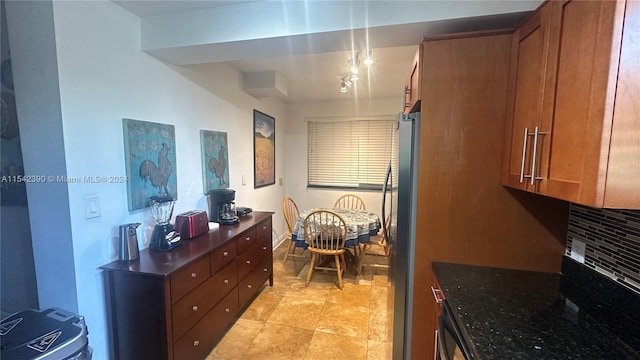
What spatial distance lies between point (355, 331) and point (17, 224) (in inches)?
93.0

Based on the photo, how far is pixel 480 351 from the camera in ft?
2.70

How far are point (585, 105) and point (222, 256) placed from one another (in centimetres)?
209

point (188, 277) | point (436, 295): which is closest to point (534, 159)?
point (436, 295)

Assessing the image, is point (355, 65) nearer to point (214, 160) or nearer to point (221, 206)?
point (214, 160)

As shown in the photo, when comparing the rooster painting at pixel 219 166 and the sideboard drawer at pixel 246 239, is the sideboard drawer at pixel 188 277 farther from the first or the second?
the rooster painting at pixel 219 166

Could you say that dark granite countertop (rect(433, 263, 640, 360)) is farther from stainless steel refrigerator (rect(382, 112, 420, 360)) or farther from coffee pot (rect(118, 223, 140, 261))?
coffee pot (rect(118, 223, 140, 261))

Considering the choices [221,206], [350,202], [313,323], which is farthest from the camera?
[350,202]

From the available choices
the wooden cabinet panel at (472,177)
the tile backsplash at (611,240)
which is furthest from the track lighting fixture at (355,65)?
the tile backsplash at (611,240)

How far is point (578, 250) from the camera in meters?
1.19

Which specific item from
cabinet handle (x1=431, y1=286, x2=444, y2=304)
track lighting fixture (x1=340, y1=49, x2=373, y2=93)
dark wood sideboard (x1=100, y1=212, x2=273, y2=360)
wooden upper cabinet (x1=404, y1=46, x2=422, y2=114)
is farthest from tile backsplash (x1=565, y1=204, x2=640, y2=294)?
dark wood sideboard (x1=100, y1=212, x2=273, y2=360)

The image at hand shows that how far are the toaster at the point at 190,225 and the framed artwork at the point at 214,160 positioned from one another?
463mm

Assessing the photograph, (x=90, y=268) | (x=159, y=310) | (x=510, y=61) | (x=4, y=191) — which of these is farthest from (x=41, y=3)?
(x=510, y=61)

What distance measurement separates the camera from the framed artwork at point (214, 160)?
2416 mm

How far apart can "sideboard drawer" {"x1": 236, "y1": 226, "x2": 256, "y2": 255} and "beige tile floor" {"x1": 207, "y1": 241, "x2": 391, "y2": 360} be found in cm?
65
